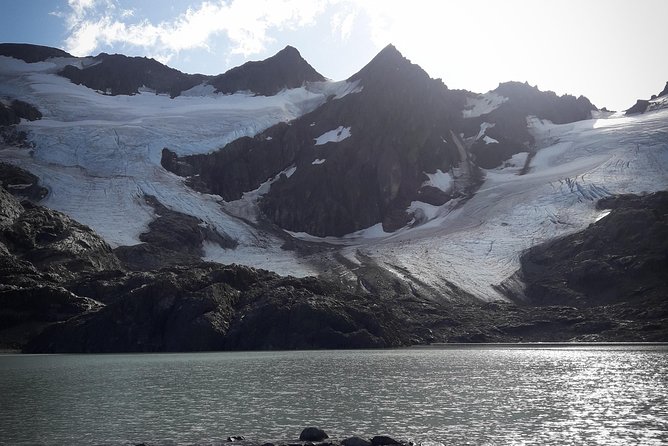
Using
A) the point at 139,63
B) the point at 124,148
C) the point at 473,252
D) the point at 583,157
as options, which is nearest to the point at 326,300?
the point at 473,252

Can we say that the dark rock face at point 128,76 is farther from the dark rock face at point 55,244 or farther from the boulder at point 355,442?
the boulder at point 355,442

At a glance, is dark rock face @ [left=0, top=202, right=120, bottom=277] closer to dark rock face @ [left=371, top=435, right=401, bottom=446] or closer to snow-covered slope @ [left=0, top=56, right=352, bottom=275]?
snow-covered slope @ [left=0, top=56, right=352, bottom=275]

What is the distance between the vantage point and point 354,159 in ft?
478

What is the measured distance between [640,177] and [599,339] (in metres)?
55.4

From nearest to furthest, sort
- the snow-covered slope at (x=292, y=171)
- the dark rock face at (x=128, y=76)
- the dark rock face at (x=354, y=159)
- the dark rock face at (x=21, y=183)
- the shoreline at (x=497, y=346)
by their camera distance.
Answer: the shoreline at (x=497, y=346) < the snow-covered slope at (x=292, y=171) < the dark rock face at (x=21, y=183) < the dark rock face at (x=354, y=159) < the dark rock face at (x=128, y=76)

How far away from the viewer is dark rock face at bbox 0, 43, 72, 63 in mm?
185125

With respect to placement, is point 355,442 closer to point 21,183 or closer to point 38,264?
point 38,264

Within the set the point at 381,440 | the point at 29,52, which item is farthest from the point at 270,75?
the point at 381,440

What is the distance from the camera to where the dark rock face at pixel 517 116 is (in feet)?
525

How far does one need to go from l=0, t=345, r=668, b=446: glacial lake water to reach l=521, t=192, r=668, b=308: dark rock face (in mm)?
37887

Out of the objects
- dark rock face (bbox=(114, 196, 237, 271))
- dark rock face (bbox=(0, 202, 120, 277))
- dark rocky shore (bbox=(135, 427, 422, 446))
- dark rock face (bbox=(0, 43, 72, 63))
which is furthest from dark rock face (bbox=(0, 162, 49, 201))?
dark rocky shore (bbox=(135, 427, 422, 446))

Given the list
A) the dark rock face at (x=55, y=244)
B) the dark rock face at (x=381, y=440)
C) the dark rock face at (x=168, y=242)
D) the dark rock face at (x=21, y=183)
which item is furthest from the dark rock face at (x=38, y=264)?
the dark rock face at (x=381, y=440)

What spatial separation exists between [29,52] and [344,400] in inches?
7400

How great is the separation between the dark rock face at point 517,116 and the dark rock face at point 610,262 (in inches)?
2108
